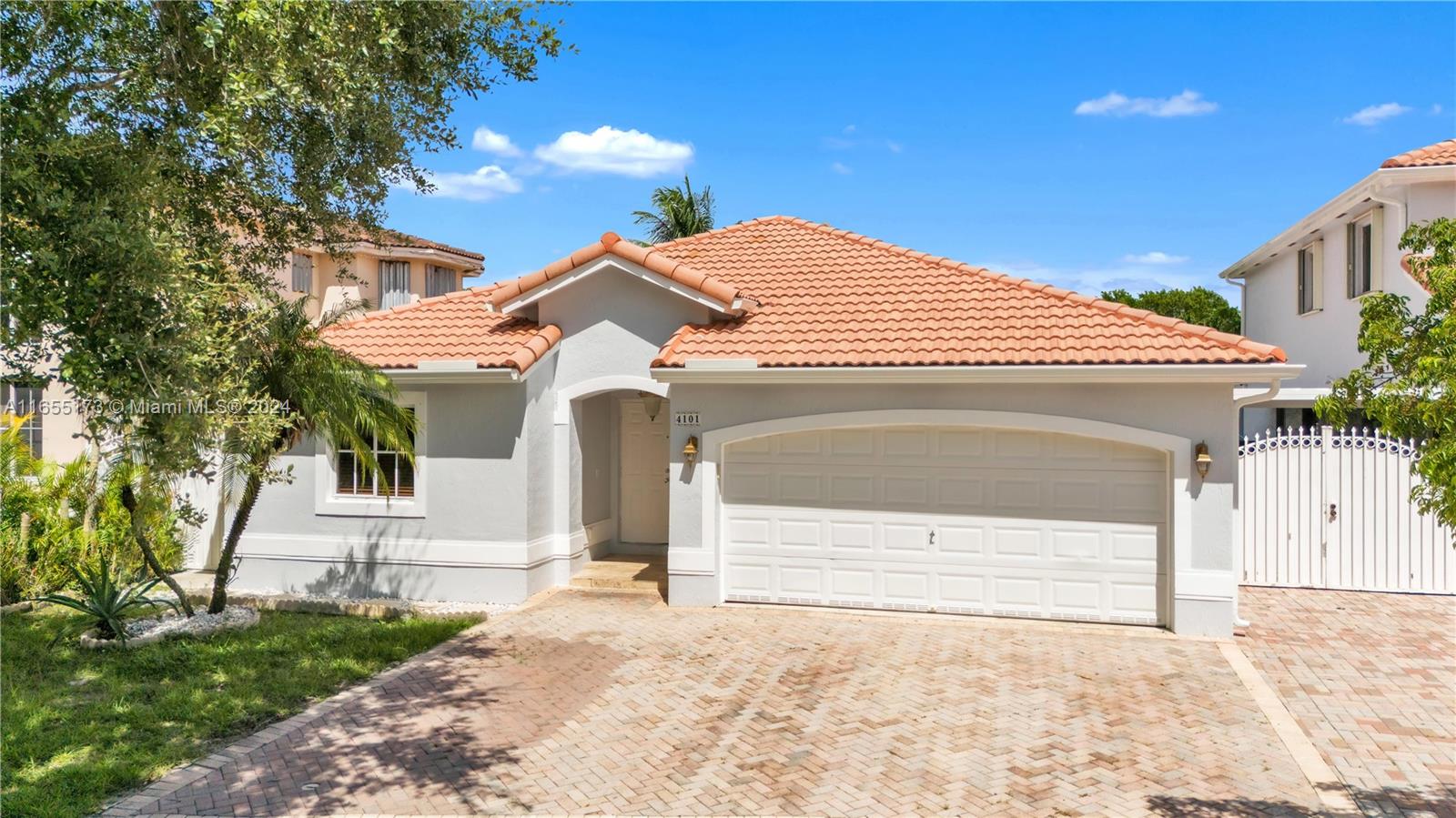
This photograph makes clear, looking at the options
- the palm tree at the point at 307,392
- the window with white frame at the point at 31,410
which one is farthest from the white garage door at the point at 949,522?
the window with white frame at the point at 31,410

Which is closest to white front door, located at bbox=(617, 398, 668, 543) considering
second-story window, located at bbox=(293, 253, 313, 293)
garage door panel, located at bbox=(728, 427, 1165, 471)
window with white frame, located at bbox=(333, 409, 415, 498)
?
garage door panel, located at bbox=(728, 427, 1165, 471)

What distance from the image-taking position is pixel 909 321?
1268 centimetres

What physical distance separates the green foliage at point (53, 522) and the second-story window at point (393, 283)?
15613 millimetres

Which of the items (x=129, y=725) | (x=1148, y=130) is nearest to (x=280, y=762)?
(x=129, y=725)

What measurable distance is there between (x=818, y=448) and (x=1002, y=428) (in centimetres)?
236

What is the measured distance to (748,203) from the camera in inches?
1161

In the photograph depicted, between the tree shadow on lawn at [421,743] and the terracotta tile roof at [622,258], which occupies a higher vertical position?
the terracotta tile roof at [622,258]

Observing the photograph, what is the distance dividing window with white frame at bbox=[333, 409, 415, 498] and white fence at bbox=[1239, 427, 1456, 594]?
40.3ft

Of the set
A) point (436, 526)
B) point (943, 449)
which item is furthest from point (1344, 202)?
point (436, 526)

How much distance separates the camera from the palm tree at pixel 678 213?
27641 millimetres

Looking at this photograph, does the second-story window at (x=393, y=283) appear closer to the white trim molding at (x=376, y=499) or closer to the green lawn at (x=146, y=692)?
the white trim molding at (x=376, y=499)

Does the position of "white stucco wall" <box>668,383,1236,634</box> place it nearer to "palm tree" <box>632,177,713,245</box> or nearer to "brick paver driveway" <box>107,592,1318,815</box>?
"brick paver driveway" <box>107,592,1318,815</box>

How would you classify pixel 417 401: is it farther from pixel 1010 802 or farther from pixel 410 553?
pixel 1010 802

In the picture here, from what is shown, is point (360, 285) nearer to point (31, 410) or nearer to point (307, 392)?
point (31, 410)
